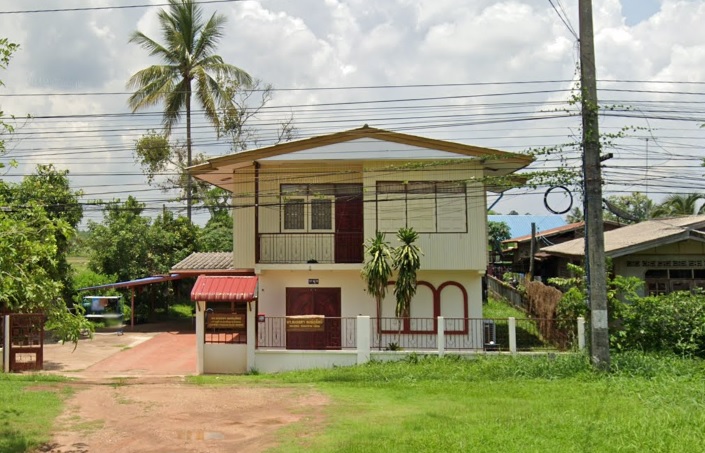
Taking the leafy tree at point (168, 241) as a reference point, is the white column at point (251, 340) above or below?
below

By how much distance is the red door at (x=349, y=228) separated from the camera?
61.4ft

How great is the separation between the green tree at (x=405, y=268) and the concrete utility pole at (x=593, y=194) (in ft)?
15.7

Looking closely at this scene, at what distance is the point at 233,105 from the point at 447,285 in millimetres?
18532

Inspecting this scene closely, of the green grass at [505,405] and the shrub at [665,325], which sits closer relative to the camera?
the green grass at [505,405]

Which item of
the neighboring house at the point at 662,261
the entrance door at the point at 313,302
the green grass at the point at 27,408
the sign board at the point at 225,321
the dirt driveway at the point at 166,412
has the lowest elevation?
the dirt driveway at the point at 166,412

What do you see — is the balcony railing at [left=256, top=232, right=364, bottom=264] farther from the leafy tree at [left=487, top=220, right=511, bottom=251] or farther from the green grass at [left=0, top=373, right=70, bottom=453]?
the leafy tree at [left=487, top=220, right=511, bottom=251]

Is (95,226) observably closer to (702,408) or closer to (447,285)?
(447,285)

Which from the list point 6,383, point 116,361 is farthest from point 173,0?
point 6,383

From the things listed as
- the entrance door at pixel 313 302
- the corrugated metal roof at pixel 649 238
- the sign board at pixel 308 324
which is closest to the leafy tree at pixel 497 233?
the corrugated metal roof at pixel 649 238

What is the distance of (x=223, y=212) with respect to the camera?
3944cm

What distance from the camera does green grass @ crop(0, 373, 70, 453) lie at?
918 cm

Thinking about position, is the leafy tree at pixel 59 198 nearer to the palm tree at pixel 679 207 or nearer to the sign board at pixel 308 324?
the sign board at pixel 308 324

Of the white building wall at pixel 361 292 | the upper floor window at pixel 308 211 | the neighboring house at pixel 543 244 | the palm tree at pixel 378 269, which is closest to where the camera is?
the palm tree at pixel 378 269

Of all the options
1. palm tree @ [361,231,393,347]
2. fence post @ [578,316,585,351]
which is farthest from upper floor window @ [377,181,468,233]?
fence post @ [578,316,585,351]
